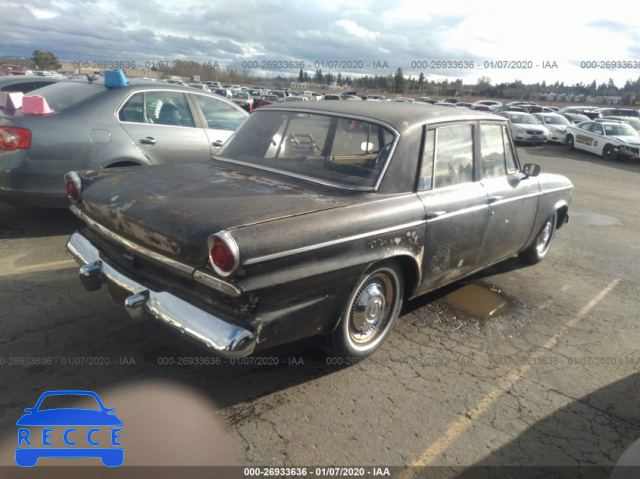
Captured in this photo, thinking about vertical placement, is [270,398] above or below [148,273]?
below

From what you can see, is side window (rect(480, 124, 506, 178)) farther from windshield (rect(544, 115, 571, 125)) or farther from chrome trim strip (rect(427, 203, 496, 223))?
windshield (rect(544, 115, 571, 125))

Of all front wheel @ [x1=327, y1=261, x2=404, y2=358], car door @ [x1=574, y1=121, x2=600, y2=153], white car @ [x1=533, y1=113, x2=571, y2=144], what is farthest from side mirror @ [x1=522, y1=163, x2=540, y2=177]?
white car @ [x1=533, y1=113, x2=571, y2=144]

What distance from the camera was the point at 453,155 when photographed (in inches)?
153

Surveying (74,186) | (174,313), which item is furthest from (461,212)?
(74,186)

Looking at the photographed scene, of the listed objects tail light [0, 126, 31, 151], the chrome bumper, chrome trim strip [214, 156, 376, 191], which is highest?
chrome trim strip [214, 156, 376, 191]

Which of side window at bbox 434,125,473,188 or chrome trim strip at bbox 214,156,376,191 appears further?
side window at bbox 434,125,473,188

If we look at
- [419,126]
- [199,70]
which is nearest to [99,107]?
[419,126]

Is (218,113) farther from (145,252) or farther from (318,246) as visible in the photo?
(318,246)

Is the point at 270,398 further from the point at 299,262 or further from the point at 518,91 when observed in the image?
the point at 518,91

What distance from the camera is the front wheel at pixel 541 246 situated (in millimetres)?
5547

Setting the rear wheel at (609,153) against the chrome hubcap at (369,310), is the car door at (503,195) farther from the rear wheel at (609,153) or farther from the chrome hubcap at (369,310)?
the rear wheel at (609,153)

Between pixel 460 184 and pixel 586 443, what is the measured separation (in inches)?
78.9

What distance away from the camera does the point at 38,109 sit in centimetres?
514

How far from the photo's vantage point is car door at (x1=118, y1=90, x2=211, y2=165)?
5.52 metres
